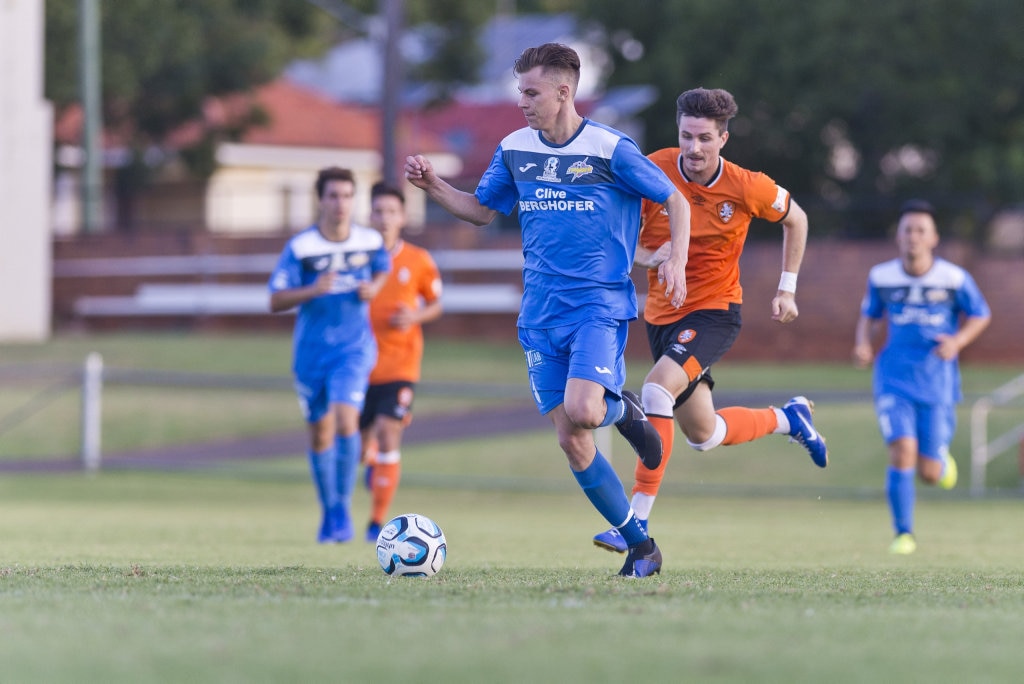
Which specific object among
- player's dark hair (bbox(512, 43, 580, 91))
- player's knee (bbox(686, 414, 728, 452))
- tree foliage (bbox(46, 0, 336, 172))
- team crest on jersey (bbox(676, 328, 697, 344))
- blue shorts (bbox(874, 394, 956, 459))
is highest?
tree foliage (bbox(46, 0, 336, 172))

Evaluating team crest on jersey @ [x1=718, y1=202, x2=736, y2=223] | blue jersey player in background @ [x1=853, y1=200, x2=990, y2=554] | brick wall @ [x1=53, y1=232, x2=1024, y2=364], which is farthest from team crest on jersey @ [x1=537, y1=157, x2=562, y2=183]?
brick wall @ [x1=53, y1=232, x2=1024, y2=364]

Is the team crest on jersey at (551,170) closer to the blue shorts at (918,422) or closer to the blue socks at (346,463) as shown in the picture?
the blue socks at (346,463)

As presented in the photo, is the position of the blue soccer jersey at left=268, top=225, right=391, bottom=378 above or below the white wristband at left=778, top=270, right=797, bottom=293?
below

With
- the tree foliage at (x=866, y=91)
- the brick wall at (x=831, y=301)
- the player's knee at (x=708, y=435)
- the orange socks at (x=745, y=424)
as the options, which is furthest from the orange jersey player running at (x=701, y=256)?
the tree foliage at (x=866, y=91)

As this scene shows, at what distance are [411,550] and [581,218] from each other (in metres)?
1.79

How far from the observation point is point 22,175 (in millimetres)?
29781

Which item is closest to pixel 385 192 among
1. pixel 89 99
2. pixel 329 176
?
pixel 329 176

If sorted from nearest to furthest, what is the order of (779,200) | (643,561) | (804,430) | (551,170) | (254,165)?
(643,561) < (551,170) < (779,200) < (804,430) < (254,165)

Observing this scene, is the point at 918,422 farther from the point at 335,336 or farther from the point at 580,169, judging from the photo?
the point at 580,169

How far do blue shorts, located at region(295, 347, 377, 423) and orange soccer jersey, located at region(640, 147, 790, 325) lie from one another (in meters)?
3.30

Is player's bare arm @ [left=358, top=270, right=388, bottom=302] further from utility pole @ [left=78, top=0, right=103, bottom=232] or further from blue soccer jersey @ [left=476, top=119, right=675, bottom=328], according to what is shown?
utility pole @ [left=78, top=0, right=103, bottom=232]

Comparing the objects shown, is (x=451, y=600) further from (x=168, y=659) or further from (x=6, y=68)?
(x=6, y=68)

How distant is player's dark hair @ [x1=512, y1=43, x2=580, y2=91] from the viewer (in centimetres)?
704

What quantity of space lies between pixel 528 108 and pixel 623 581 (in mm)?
2239
